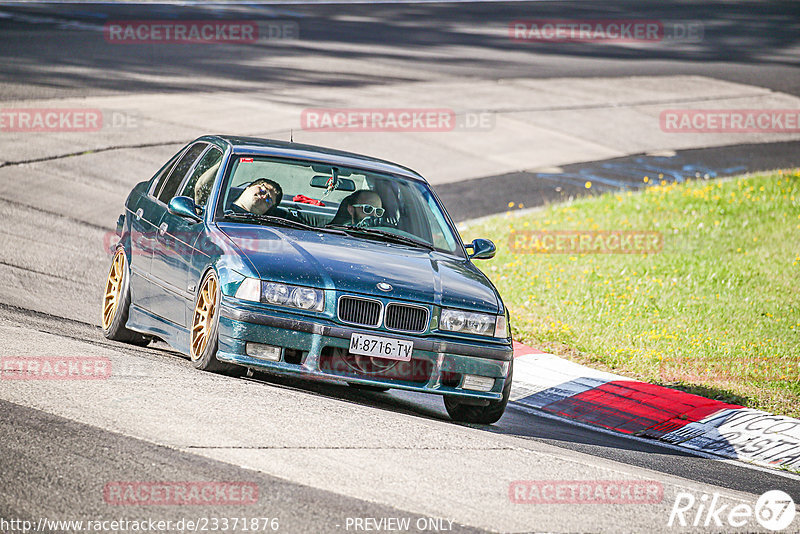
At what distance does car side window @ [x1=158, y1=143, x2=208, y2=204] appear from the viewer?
8.99m

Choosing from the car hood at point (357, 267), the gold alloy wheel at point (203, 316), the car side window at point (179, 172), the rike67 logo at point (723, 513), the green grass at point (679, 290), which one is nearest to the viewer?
the rike67 logo at point (723, 513)

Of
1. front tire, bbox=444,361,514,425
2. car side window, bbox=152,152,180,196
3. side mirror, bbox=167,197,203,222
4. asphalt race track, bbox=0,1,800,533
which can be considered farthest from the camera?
car side window, bbox=152,152,180,196

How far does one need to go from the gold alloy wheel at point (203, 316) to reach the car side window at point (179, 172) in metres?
1.63

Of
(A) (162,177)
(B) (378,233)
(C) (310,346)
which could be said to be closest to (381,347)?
(C) (310,346)

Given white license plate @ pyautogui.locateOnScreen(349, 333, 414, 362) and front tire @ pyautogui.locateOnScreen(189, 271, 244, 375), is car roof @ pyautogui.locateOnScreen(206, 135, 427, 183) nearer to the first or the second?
front tire @ pyautogui.locateOnScreen(189, 271, 244, 375)

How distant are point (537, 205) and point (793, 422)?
363 inches

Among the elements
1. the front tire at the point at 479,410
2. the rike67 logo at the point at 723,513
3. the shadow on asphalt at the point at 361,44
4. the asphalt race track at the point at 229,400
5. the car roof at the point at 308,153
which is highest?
the shadow on asphalt at the point at 361,44

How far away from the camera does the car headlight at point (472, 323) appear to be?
7.38 meters

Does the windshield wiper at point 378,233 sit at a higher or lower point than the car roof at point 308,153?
lower

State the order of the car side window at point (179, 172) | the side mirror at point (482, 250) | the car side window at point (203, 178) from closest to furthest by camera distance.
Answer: the car side window at point (203, 178) < the side mirror at point (482, 250) < the car side window at point (179, 172)

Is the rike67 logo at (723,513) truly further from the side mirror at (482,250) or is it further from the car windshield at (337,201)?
the car windshield at (337,201)

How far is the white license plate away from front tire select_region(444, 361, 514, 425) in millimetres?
638

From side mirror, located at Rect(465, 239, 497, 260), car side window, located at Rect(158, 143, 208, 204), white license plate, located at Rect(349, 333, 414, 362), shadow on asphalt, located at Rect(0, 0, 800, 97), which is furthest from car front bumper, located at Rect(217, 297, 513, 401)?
shadow on asphalt, located at Rect(0, 0, 800, 97)

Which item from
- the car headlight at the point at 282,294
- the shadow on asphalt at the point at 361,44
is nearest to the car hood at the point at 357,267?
the car headlight at the point at 282,294
